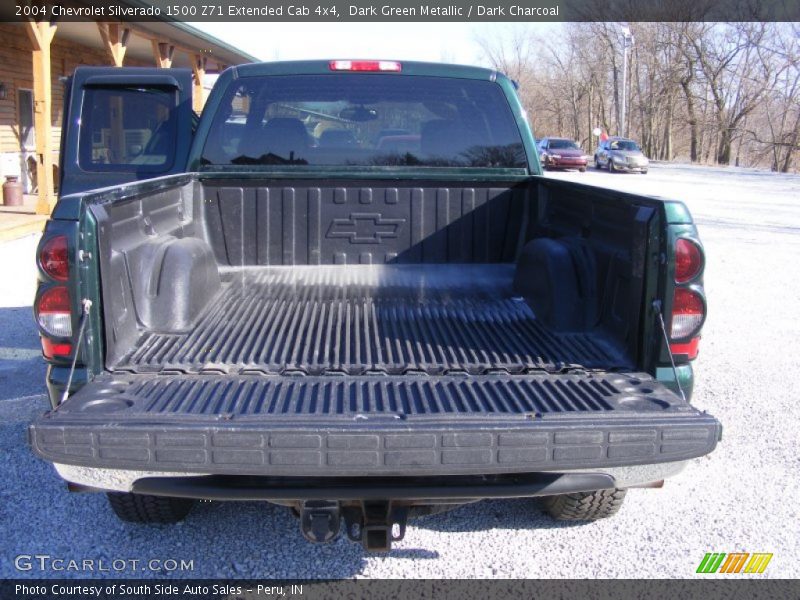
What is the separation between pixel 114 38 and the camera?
1520cm

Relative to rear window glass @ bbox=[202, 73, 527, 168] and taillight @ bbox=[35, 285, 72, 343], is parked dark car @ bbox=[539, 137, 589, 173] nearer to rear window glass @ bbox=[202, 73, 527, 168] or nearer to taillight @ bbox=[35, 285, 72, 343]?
rear window glass @ bbox=[202, 73, 527, 168]

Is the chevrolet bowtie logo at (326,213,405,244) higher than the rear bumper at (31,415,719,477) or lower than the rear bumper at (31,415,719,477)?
higher

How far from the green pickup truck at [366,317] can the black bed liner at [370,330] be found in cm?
2

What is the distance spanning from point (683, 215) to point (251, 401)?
1.73 m

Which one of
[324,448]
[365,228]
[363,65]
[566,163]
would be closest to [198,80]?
[363,65]

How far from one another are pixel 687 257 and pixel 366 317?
156 cm

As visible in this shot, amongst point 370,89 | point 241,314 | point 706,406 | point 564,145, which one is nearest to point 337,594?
point 241,314

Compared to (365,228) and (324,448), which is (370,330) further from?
(324,448)

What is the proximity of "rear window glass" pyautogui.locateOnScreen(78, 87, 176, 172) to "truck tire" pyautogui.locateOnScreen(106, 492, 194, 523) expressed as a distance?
3.63 m

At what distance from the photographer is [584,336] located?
342 cm

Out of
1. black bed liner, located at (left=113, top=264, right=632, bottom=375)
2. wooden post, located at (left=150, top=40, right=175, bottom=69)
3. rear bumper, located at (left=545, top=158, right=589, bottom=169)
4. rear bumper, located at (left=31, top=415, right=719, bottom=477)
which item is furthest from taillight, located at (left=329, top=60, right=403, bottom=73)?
rear bumper, located at (left=545, top=158, right=589, bottom=169)

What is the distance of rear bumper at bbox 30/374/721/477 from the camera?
7.84 feet

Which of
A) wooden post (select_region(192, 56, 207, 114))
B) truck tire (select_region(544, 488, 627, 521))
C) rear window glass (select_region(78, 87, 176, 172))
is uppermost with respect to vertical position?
wooden post (select_region(192, 56, 207, 114))

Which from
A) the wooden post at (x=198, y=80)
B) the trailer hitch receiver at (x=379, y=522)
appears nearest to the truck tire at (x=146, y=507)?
the trailer hitch receiver at (x=379, y=522)
